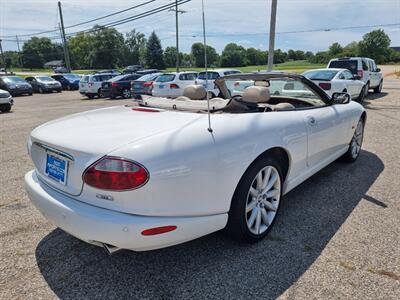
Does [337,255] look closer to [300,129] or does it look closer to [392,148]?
[300,129]

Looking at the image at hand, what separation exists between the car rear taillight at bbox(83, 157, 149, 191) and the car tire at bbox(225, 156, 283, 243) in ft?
2.72

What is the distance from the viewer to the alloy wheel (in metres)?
2.58

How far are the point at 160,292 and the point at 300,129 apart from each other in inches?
75.6

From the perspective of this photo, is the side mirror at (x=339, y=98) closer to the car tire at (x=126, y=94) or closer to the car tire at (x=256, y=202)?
the car tire at (x=256, y=202)

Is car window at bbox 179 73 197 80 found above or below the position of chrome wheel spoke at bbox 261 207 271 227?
above

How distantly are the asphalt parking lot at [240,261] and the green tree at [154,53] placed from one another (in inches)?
3279

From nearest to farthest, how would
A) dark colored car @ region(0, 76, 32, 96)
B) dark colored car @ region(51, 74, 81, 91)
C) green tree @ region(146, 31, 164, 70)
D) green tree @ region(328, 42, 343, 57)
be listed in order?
dark colored car @ region(0, 76, 32, 96)
dark colored car @ region(51, 74, 81, 91)
green tree @ region(146, 31, 164, 70)
green tree @ region(328, 42, 343, 57)

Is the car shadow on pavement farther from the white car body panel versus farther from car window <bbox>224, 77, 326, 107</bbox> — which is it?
the white car body panel

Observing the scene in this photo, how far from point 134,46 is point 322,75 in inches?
4246

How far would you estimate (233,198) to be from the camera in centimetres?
238

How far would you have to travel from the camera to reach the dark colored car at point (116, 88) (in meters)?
18.2

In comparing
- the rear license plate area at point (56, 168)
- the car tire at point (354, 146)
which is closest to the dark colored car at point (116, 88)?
the car tire at point (354, 146)

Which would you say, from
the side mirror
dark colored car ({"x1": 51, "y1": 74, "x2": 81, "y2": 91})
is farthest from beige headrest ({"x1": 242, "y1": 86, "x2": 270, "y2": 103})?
dark colored car ({"x1": 51, "y1": 74, "x2": 81, "y2": 91})

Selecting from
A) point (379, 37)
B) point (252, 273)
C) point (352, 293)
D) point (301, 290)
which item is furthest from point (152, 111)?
point (379, 37)
